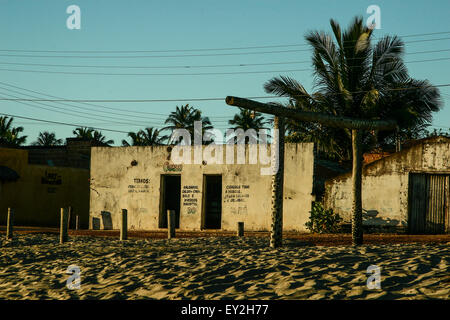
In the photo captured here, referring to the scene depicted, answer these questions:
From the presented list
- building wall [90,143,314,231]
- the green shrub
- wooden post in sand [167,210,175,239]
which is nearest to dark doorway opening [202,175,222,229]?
building wall [90,143,314,231]

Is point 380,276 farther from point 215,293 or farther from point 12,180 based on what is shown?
point 12,180

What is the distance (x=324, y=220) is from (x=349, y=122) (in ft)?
22.5

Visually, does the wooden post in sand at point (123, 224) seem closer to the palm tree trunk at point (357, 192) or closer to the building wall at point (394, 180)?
the palm tree trunk at point (357, 192)

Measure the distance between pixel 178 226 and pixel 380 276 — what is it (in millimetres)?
15453

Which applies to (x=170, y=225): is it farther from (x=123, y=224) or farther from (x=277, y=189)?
(x=277, y=189)

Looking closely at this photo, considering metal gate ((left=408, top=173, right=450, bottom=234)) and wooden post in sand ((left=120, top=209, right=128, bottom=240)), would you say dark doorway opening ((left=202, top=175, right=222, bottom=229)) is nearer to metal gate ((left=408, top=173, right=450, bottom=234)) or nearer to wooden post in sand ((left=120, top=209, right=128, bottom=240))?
wooden post in sand ((left=120, top=209, right=128, bottom=240))

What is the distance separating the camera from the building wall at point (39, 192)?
94.3 ft

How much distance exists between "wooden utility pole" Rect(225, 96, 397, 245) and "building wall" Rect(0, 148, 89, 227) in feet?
67.8

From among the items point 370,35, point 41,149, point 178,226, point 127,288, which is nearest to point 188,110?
point 41,149

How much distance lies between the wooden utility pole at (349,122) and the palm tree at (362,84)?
4.29 metres

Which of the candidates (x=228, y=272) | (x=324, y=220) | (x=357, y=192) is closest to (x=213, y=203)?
(x=324, y=220)

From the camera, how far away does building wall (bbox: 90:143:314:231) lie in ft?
64.6

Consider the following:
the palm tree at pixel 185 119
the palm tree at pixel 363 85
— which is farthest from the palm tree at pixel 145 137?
the palm tree at pixel 363 85

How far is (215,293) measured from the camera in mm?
8016
